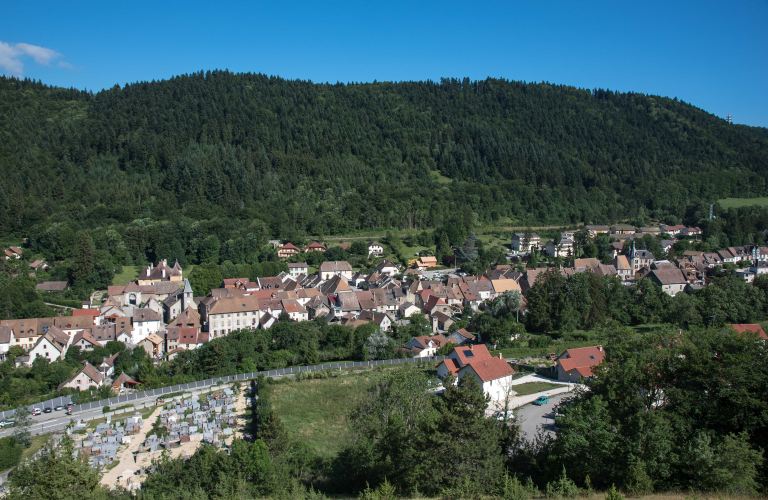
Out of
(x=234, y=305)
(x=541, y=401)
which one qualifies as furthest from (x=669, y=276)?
(x=234, y=305)

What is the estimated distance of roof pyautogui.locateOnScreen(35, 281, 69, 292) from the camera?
44.9 metres

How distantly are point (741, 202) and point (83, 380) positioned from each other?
333 feet

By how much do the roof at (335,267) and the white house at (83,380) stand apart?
24.7 metres

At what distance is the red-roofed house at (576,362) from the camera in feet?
92.1

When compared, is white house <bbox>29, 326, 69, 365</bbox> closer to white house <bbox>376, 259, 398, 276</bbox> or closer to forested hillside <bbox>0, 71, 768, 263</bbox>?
forested hillside <bbox>0, 71, 768, 263</bbox>

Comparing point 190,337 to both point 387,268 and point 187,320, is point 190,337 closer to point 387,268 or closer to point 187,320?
point 187,320

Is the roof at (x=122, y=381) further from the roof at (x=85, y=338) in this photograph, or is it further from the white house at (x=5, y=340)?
the white house at (x=5, y=340)

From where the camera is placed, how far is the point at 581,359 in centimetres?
2856

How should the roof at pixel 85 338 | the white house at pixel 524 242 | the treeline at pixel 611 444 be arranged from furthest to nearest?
the white house at pixel 524 242 < the roof at pixel 85 338 < the treeline at pixel 611 444

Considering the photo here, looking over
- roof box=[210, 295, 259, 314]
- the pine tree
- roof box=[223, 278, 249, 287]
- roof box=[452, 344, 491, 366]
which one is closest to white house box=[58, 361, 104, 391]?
roof box=[210, 295, 259, 314]

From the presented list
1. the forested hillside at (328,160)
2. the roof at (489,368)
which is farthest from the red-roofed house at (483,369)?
the forested hillside at (328,160)

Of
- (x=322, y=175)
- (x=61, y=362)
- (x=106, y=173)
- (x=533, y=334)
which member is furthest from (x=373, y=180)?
(x=61, y=362)

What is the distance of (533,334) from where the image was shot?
37188 mm

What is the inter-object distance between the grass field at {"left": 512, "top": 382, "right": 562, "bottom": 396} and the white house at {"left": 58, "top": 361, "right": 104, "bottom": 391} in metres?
24.4
